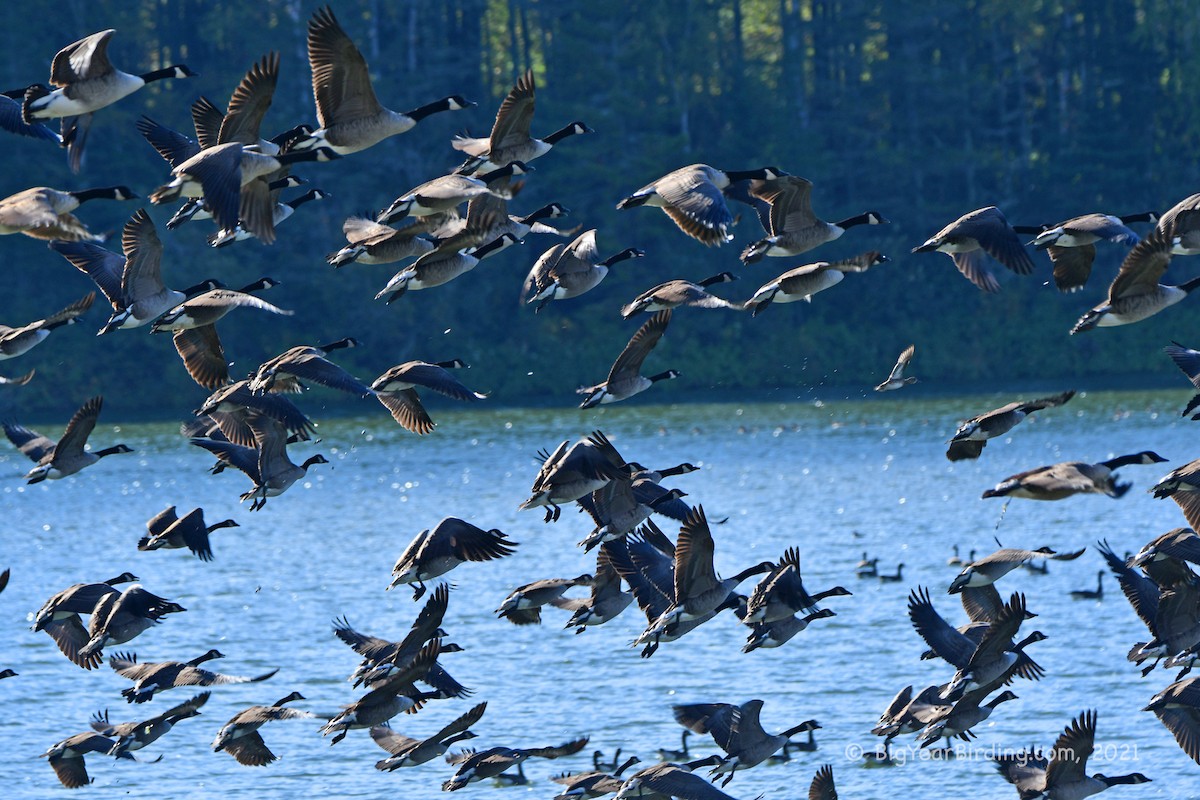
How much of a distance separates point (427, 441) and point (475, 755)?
122ft

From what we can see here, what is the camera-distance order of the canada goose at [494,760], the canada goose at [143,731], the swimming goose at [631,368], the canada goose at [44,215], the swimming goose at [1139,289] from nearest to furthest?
the canada goose at [44,215] → the swimming goose at [1139,289] → the swimming goose at [631,368] → the canada goose at [494,760] → the canada goose at [143,731]

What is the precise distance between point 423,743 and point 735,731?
2512 mm

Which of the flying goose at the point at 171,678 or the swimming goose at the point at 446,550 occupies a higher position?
the swimming goose at the point at 446,550

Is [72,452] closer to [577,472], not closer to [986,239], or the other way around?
[577,472]

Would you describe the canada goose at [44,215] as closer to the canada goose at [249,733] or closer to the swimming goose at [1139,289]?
the canada goose at [249,733]

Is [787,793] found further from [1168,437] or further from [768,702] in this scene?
[1168,437]

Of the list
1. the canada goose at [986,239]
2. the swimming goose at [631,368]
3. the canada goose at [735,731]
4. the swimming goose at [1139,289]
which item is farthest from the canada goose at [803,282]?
the canada goose at [735,731]

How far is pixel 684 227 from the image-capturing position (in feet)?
42.2

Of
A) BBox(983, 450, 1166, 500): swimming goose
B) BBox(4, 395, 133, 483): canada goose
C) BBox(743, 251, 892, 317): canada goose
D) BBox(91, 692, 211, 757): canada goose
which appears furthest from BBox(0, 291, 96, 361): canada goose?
BBox(983, 450, 1166, 500): swimming goose

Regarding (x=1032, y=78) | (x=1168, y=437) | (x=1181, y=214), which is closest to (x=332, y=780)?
(x=1181, y=214)

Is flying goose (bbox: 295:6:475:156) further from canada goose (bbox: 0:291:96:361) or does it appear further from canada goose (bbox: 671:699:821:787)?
canada goose (bbox: 671:699:821:787)

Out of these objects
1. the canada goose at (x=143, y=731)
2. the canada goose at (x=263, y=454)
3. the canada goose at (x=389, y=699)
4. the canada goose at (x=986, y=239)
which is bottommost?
the canada goose at (x=143, y=731)

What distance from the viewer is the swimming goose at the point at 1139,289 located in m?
13.2

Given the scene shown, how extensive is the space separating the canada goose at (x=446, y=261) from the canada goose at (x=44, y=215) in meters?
2.19
